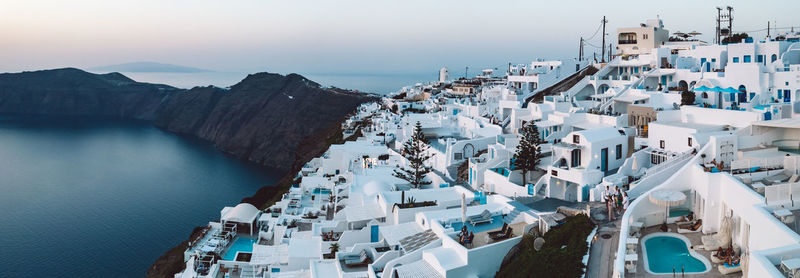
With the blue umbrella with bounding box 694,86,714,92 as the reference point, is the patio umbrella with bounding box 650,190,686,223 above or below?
below

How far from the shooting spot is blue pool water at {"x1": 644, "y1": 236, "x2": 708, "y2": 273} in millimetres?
10227

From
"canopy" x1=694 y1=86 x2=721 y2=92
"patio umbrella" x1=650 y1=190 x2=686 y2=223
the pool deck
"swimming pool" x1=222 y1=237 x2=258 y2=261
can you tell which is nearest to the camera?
the pool deck

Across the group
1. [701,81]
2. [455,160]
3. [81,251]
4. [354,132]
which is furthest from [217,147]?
[701,81]

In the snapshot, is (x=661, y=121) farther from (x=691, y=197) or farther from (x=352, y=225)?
(x=352, y=225)

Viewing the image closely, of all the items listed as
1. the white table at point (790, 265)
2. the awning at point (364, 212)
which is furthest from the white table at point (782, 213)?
the awning at point (364, 212)

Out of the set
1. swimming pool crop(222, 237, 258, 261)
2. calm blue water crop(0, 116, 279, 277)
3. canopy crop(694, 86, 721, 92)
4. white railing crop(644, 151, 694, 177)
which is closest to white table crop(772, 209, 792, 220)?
white railing crop(644, 151, 694, 177)

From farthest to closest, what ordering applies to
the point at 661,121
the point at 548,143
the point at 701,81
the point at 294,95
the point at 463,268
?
the point at 294,95, the point at 701,81, the point at 548,143, the point at 661,121, the point at 463,268

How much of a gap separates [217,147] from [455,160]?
214ft

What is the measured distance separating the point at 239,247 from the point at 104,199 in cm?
2708

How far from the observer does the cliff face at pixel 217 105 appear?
77812 millimetres

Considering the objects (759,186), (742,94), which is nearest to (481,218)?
(759,186)

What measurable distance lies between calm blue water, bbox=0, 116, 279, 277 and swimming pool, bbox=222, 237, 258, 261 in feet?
25.4

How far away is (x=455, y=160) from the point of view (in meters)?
24.9

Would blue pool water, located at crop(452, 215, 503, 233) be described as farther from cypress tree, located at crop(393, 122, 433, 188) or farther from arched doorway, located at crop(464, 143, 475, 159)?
arched doorway, located at crop(464, 143, 475, 159)
